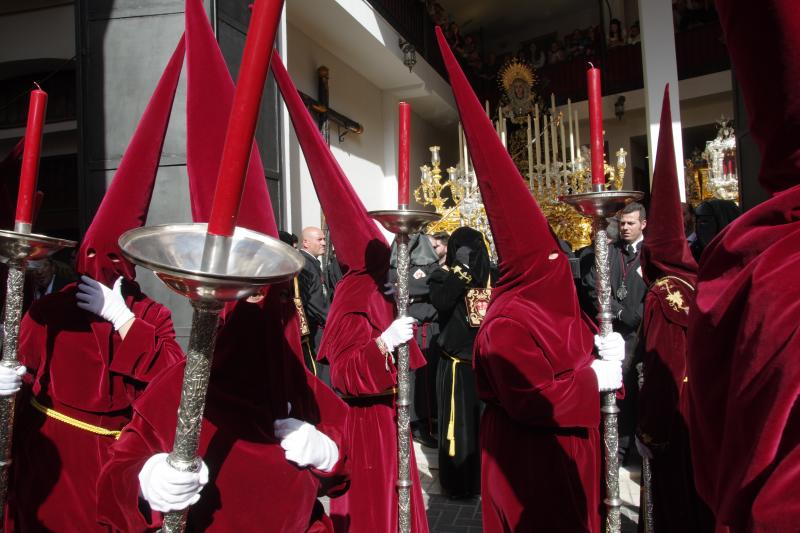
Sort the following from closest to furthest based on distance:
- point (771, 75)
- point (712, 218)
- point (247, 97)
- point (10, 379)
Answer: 1. point (247, 97)
2. point (771, 75)
3. point (10, 379)
4. point (712, 218)

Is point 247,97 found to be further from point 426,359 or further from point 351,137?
point 351,137

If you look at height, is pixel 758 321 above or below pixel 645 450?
above

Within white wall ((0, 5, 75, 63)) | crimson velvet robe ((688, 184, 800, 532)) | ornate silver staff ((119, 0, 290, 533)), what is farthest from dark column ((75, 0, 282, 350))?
crimson velvet robe ((688, 184, 800, 532))

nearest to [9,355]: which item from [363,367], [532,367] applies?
[363,367]

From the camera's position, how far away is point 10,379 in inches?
85.3

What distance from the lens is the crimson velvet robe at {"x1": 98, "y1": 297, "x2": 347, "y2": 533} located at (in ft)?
4.89

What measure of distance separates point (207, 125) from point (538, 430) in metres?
1.67

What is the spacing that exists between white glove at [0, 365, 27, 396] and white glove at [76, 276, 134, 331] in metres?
0.35

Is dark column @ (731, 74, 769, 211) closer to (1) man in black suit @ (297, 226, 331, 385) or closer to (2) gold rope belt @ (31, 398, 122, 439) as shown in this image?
(1) man in black suit @ (297, 226, 331, 385)

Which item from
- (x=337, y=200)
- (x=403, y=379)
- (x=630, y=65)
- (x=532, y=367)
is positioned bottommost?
(x=403, y=379)

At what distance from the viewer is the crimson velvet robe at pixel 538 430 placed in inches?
87.0

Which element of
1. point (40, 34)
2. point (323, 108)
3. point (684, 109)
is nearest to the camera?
point (40, 34)

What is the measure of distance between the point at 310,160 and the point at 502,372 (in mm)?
1188

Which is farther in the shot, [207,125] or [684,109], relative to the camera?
[684,109]
